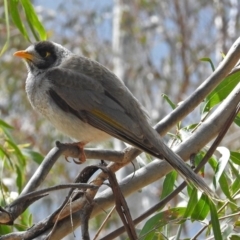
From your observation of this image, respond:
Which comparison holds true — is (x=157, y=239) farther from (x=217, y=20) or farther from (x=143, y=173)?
(x=217, y=20)

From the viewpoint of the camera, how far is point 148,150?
293cm

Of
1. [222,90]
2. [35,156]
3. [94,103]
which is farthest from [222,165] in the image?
[35,156]

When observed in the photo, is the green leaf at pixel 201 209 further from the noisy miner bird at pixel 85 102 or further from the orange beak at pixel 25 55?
the orange beak at pixel 25 55

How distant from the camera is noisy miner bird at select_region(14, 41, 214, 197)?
11.4 feet

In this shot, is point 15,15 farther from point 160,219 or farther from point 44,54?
point 160,219

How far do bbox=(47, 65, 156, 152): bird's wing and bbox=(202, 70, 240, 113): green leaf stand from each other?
1.12 ft

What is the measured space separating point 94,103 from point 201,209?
3.33 ft

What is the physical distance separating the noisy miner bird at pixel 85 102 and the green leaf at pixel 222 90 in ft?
0.97

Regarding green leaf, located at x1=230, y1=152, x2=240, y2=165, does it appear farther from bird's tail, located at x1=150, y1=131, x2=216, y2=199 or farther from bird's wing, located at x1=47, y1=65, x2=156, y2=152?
bird's wing, located at x1=47, y1=65, x2=156, y2=152

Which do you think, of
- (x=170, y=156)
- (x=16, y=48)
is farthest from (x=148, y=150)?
(x=16, y=48)

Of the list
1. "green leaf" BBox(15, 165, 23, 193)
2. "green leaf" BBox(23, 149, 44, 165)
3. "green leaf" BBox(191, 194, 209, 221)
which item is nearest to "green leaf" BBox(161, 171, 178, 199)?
"green leaf" BBox(191, 194, 209, 221)

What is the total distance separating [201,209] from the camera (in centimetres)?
292

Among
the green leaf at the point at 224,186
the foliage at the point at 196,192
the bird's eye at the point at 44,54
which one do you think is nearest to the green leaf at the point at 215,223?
the foliage at the point at 196,192

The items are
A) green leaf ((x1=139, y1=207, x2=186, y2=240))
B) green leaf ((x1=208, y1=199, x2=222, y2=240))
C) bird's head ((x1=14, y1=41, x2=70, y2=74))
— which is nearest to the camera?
green leaf ((x1=208, y1=199, x2=222, y2=240))
